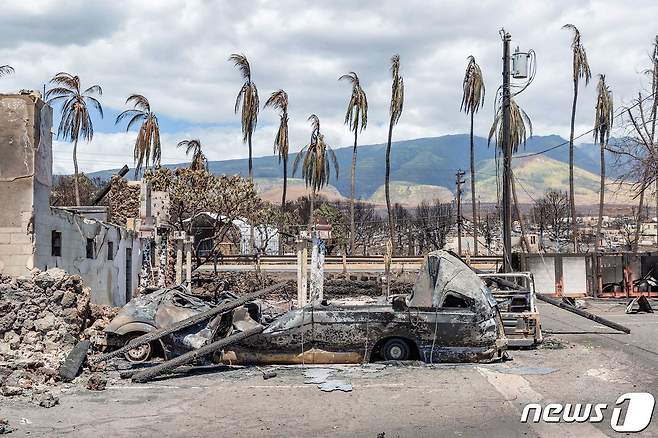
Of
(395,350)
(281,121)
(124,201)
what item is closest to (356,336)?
(395,350)

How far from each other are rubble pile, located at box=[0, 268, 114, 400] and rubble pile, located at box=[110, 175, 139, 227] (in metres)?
15.5

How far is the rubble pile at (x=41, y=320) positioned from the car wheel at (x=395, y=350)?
5428 mm

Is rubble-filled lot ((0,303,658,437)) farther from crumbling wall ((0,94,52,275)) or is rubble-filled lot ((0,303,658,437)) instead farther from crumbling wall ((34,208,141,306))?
crumbling wall ((34,208,141,306))

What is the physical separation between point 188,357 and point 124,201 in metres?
19.3

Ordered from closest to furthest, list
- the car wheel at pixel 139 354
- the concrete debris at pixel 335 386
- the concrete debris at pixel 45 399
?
the concrete debris at pixel 45 399 → the concrete debris at pixel 335 386 → the car wheel at pixel 139 354

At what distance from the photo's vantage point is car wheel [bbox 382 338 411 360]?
12.7 metres

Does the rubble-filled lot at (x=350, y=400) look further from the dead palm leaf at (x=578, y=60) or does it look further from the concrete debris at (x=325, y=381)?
the dead palm leaf at (x=578, y=60)

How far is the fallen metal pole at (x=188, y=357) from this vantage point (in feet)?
37.4

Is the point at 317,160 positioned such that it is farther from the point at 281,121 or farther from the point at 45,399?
the point at 45,399

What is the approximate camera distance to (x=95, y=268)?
19.9 m

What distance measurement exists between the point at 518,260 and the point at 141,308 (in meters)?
21.2

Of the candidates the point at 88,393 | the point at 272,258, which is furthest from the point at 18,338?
the point at 272,258

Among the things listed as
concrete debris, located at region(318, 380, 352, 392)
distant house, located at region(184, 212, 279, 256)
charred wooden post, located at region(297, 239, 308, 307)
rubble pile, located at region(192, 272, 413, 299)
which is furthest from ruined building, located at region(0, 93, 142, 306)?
distant house, located at region(184, 212, 279, 256)

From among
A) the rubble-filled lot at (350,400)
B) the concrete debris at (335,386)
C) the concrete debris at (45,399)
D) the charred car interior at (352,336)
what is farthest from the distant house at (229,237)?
the concrete debris at (45,399)
